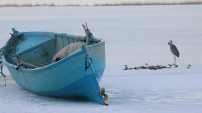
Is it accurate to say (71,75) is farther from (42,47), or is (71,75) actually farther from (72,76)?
(42,47)

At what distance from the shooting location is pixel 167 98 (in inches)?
264

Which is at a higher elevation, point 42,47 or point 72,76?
point 42,47

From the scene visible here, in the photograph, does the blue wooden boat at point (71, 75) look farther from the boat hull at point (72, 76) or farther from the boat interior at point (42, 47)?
the boat interior at point (42, 47)

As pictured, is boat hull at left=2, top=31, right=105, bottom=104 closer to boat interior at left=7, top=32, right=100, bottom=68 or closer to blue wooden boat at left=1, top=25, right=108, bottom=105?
blue wooden boat at left=1, top=25, right=108, bottom=105

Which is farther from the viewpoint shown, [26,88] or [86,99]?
[26,88]

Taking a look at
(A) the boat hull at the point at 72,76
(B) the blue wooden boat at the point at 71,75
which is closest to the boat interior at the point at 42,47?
(B) the blue wooden boat at the point at 71,75

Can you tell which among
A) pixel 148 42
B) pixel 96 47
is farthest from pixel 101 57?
pixel 148 42

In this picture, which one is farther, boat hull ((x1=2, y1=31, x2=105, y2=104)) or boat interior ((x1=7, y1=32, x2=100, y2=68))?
boat interior ((x1=7, y1=32, x2=100, y2=68))

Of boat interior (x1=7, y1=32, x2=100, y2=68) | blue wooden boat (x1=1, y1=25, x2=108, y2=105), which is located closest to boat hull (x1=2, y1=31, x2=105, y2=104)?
blue wooden boat (x1=1, y1=25, x2=108, y2=105)

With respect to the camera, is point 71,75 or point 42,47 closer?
point 71,75

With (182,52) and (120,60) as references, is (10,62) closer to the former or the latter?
(120,60)

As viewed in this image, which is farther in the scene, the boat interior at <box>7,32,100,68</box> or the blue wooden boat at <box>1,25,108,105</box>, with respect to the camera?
the boat interior at <box>7,32,100,68</box>

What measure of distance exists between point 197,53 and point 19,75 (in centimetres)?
596

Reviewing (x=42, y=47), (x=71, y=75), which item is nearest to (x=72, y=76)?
(x=71, y=75)
